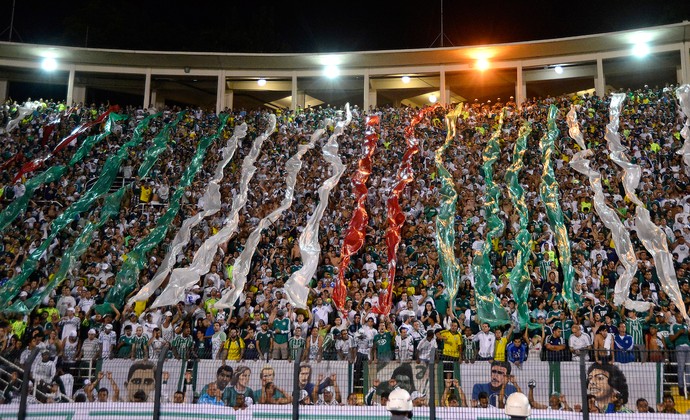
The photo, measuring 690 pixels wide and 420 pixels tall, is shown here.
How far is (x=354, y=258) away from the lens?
59.7ft

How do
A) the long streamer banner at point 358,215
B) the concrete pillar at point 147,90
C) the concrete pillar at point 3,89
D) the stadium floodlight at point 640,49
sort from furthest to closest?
1. the concrete pillar at point 3,89
2. the concrete pillar at point 147,90
3. the stadium floodlight at point 640,49
4. the long streamer banner at point 358,215

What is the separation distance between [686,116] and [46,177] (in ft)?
63.9

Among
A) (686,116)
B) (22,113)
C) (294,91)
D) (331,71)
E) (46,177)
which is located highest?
(331,71)

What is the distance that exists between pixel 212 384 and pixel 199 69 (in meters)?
21.9

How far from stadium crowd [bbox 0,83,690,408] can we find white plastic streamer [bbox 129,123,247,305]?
27cm

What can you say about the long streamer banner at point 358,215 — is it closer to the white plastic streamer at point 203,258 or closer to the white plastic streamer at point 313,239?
the white plastic streamer at point 313,239

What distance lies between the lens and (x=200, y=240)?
19.7 meters

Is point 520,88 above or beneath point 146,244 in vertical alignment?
above

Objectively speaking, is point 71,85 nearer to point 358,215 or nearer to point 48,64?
point 48,64

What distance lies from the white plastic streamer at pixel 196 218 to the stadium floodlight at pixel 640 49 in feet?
46.8

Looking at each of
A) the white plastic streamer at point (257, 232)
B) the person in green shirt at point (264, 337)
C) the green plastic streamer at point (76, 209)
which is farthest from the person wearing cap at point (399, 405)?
the green plastic streamer at point (76, 209)

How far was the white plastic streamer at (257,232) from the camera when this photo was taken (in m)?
16.5

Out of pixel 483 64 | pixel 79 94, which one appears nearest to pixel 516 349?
pixel 483 64

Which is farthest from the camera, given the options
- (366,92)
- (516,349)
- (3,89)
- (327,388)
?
(3,89)
